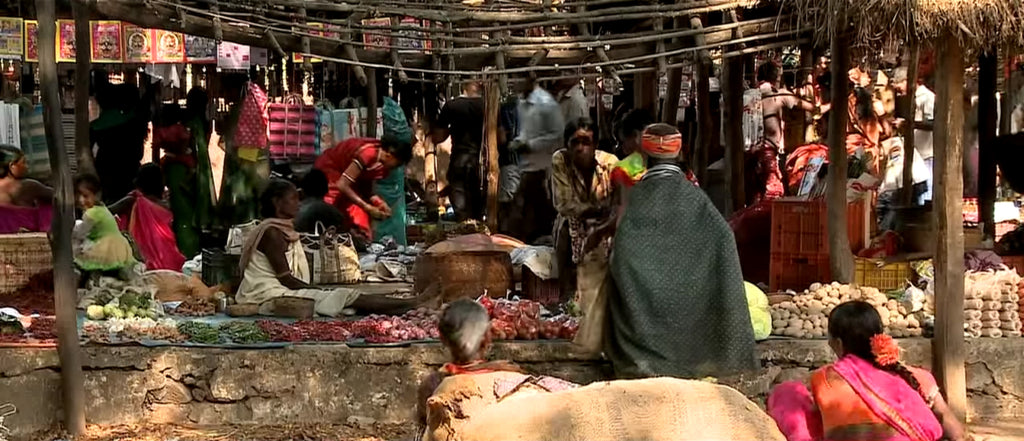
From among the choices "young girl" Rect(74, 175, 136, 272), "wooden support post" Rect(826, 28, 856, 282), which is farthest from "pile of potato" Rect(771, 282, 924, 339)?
"young girl" Rect(74, 175, 136, 272)

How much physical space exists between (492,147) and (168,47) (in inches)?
138

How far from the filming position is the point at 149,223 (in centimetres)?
1099

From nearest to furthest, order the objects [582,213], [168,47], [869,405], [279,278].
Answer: [869,405]
[582,213]
[279,278]
[168,47]

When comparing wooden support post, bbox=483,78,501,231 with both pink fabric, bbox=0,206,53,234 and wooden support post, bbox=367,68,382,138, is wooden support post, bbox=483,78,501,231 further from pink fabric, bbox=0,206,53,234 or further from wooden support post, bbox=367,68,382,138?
pink fabric, bbox=0,206,53,234

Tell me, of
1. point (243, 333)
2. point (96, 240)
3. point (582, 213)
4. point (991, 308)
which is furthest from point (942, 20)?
point (96, 240)

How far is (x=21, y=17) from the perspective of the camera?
13.7 metres

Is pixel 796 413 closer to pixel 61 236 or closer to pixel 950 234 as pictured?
pixel 950 234

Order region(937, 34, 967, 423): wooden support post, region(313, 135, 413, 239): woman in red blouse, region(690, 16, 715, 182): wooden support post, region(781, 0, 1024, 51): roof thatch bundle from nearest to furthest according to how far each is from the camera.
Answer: region(781, 0, 1024, 51): roof thatch bundle
region(937, 34, 967, 423): wooden support post
region(313, 135, 413, 239): woman in red blouse
region(690, 16, 715, 182): wooden support post

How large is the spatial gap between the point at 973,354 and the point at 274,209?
4.54 m

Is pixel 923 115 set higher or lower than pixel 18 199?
higher

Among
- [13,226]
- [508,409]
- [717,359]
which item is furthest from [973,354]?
[13,226]

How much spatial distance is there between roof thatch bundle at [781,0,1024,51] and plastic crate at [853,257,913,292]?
1.82 meters

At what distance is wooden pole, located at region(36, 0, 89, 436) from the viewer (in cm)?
788

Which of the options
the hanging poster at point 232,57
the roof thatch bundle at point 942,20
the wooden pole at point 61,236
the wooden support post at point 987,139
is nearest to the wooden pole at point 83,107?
the hanging poster at point 232,57
